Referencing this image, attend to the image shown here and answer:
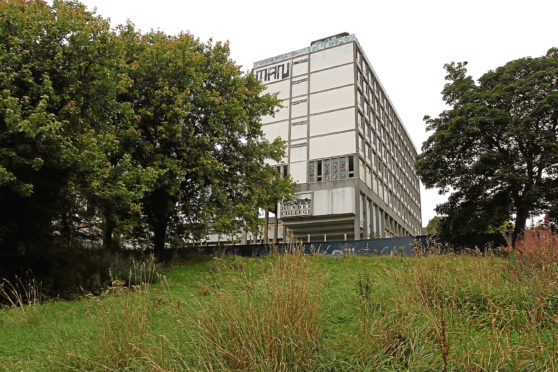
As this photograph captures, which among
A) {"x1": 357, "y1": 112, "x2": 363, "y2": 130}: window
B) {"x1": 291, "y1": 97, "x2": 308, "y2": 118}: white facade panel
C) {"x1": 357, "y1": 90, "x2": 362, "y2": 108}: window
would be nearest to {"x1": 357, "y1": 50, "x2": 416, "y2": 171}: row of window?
{"x1": 357, "y1": 90, "x2": 362, "y2": 108}: window

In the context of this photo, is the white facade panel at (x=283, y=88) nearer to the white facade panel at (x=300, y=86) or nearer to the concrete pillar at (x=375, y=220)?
the white facade panel at (x=300, y=86)

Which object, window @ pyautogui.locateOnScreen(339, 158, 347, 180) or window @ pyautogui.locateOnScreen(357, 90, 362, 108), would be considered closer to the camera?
window @ pyautogui.locateOnScreen(339, 158, 347, 180)

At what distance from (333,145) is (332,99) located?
550 cm

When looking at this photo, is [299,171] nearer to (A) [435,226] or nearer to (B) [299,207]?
(B) [299,207]

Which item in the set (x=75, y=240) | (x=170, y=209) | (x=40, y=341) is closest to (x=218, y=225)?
(x=170, y=209)

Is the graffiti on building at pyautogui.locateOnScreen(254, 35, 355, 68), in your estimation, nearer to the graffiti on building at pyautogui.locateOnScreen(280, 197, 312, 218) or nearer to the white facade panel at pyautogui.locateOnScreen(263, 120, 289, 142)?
the white facade panel at pyautogui.locateOnScreen(263, 120, 289, 142)

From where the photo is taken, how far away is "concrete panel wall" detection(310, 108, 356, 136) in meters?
41.7

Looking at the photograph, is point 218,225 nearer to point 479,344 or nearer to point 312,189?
point 479,344

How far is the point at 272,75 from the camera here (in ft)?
158

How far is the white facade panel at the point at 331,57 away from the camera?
4353 centimetres

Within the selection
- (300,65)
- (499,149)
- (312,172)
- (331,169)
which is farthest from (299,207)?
(499,149)

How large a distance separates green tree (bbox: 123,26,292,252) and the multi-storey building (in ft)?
72.4

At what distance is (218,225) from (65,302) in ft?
25.0

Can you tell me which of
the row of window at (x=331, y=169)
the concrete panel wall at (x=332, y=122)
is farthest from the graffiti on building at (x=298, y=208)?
the concrete panel wall at (x=332, y=122)
